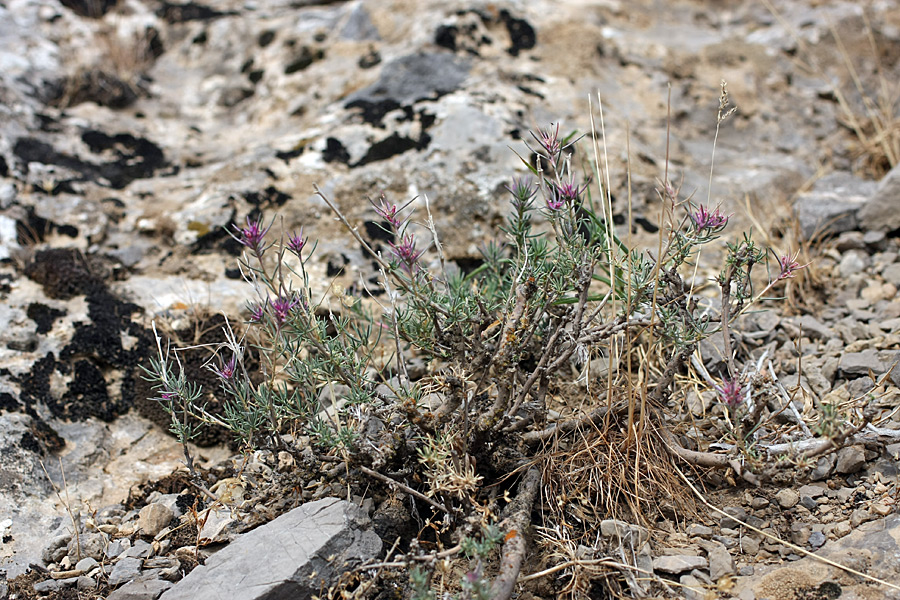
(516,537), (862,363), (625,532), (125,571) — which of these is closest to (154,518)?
(125,571)

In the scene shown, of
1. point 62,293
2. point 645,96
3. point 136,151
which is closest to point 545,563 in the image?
point 62,293

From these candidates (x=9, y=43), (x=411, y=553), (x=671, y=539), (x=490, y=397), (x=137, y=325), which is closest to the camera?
(x=411, y=553)

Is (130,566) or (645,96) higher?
(645,96)

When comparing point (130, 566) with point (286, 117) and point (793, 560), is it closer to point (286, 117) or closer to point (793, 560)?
point (793, 560)

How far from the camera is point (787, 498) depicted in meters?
2.40

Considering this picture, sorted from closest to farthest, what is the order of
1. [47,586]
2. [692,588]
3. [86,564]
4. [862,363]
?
[692,588] < [47,586] < [86,564] < [862,363]

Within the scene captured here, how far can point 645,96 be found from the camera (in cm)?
507

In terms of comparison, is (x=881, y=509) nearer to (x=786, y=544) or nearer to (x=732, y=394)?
(x=786, y=544)

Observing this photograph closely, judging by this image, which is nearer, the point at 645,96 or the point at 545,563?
the point at 545,563

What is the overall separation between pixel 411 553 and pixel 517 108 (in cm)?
336

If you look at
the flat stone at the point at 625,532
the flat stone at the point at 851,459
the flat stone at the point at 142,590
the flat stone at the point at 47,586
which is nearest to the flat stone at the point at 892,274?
the flat stone at the point at 851,459

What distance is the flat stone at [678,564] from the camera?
2193mm

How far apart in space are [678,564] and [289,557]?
53.3 inches

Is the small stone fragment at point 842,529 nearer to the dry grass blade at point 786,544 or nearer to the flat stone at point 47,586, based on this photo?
the dry grass blade at point 786,544
